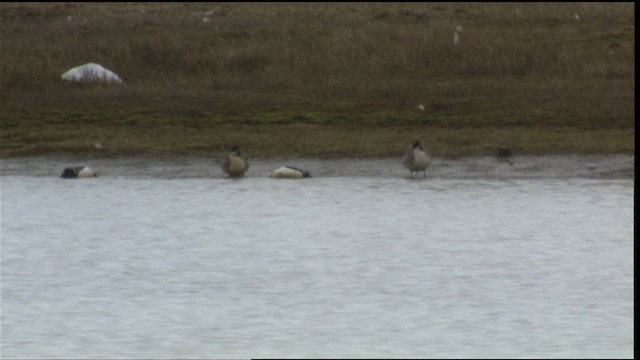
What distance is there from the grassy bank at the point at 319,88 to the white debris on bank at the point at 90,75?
228mm

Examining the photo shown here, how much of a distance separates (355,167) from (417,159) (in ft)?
3.68

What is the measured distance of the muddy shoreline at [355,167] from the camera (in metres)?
14.4

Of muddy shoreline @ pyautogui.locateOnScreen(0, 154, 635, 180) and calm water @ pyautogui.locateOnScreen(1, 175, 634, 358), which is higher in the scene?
muddy shoreline @ pyautogui.locateOnScreen(0, 154, 635, 180)

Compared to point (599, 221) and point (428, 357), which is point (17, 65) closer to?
point (599, 221)

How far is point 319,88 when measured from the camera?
1898 centimetres

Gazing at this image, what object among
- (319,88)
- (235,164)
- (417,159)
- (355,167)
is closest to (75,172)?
(235,164)

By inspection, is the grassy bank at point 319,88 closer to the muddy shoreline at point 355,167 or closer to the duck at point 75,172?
the muddy shoreline at point 355,167

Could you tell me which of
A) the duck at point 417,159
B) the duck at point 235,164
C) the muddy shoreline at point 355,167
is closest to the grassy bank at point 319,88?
the muddy shoreline at point 355,167

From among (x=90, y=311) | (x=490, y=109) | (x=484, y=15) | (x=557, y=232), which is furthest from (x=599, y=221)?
(x=484, y=15)

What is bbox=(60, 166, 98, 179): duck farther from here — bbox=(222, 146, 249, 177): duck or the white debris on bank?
the white debris on bank

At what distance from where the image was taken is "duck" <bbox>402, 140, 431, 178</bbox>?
13.7m

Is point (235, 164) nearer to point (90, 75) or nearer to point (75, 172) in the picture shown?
point (75, 172)

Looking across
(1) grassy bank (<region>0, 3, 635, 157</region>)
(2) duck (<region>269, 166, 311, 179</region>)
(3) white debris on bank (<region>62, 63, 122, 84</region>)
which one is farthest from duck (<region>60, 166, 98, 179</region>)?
(3) white debris on bank (<region>62, 63, 122, 84</region>)

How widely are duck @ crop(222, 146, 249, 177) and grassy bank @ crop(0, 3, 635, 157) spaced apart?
1.21 metres
